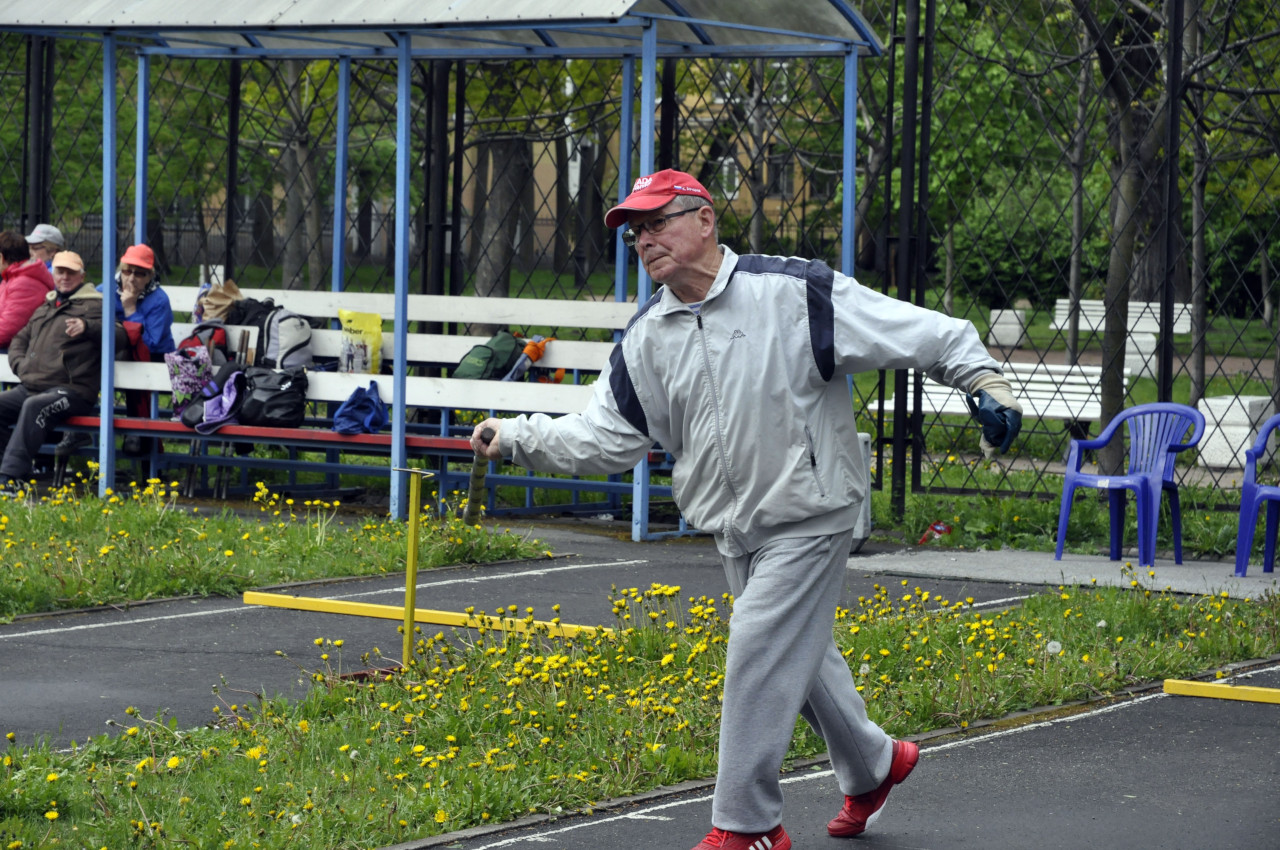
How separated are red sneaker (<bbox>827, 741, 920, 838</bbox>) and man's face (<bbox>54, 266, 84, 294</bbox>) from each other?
883cm

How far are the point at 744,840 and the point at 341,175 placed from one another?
9.75m

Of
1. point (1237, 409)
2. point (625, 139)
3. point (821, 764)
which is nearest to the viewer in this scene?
point (821, 764)

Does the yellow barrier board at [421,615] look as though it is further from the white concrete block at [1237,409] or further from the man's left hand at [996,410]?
the white concrete block at [1237,409]

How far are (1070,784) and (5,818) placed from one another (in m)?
2.91

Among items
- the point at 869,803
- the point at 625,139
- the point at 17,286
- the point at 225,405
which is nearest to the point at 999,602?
the point at 869,803

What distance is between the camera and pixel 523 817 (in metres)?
4.95

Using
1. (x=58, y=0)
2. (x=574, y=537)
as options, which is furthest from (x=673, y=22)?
(x=58, y=0)

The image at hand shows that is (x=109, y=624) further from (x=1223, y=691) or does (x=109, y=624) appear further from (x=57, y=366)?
(x=57, y=366)

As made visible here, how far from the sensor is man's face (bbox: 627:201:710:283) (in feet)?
14.8

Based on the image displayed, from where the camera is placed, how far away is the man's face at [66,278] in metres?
12.2

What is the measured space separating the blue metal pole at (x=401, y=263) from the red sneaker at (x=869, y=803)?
6404 mm

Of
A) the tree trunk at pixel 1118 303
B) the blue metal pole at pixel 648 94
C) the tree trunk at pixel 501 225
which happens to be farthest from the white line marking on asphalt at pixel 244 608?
the tree trunk at pixel 501 225

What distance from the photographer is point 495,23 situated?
10.0m

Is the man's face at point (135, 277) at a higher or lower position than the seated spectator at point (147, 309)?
higher
